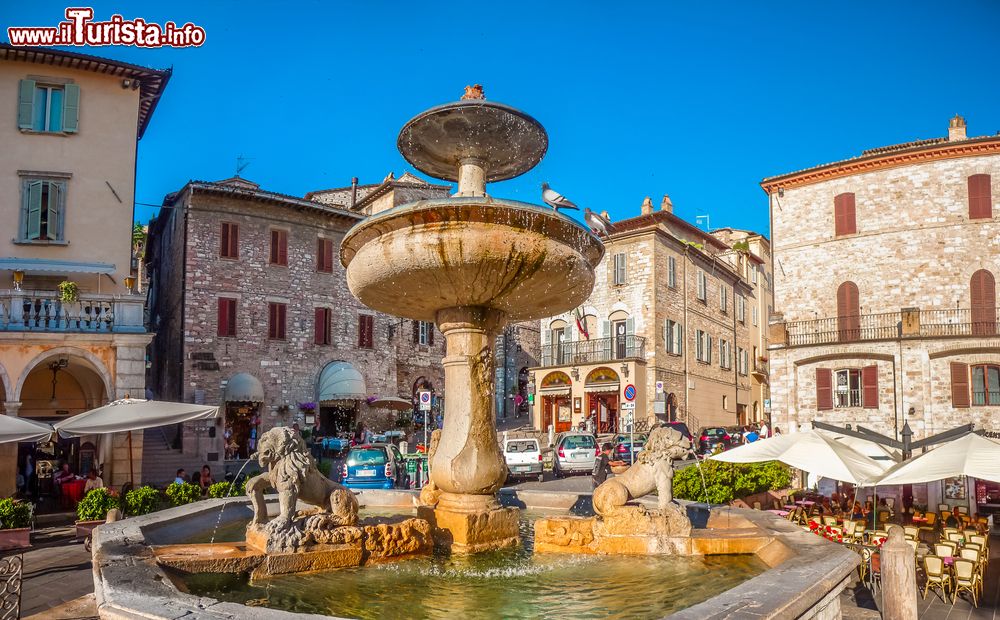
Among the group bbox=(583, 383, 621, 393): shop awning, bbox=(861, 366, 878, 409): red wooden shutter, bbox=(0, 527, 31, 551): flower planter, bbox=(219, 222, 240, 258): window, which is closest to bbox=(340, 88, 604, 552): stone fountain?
bbox=(0, 527, 31, 551): flower planter

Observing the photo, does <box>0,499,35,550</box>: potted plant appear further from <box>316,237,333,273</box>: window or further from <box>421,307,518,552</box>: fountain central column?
<box>316,237,333,273</box>: window

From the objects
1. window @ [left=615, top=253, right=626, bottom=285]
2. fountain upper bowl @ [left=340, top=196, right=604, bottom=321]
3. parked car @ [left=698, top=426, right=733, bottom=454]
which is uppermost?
window @ [left=615, top=253, right=626, bottom=285]

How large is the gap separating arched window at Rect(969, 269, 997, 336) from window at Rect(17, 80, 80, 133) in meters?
30.8

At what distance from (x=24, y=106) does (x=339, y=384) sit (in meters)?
14.9

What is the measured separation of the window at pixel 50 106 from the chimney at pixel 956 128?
3239cm

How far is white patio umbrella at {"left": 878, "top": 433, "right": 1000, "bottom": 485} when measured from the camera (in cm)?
906

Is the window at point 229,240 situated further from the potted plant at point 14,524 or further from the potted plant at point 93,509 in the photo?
the potted plant at point 14,524

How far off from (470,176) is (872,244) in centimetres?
2476

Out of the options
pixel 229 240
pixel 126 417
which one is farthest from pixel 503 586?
pixel 229 240

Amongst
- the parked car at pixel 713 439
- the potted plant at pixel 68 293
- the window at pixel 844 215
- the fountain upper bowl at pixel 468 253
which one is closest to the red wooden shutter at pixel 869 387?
the window at pixel 844 215

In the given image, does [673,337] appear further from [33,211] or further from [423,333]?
[33,211]

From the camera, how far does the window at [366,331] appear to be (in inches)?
1312

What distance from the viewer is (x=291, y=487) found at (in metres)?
6.68

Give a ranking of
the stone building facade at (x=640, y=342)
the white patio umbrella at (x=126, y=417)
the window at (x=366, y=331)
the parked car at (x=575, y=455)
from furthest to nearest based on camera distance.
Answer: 1. the stone building facade at (x=640, y=342)
2. the window at (x=366, y=331)
3. the parked car at (x=575, y=455)
4. the white patio umbrella at (x=126, y=417)
